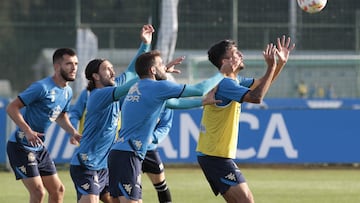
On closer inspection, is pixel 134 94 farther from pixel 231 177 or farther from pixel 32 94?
pixel 32 94

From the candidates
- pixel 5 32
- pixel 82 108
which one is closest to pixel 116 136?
pixel 82 108

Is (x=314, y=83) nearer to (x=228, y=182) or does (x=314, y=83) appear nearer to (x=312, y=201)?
(x=312, y=201)

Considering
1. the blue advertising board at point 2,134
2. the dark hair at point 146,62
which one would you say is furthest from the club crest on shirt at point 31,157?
the blue advertising board at point 2,134

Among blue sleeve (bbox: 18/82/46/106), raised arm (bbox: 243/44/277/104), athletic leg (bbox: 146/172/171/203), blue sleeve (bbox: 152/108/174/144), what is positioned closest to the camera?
raised arm (bbox: 243/44/277/104)

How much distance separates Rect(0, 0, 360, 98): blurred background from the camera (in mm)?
23797

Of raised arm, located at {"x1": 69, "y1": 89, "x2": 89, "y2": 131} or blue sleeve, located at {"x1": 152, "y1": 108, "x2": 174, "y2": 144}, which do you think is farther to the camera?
raised arm, located at {"x1": 69, "y1": 89, "x2": 89, "y2": 131}

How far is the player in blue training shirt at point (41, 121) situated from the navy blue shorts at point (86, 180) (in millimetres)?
672

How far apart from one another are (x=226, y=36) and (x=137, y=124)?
14.1 meters

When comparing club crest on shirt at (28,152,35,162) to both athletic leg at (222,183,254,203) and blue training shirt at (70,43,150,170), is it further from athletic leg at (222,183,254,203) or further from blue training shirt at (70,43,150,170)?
athletic leg at (222,183,254,203)

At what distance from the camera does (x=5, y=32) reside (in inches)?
1073

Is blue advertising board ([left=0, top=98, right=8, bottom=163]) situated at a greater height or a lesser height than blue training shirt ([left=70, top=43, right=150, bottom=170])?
lesser

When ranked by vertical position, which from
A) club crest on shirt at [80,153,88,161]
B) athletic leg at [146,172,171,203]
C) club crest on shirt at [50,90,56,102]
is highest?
club crest on shirt at [50,90,56,102]

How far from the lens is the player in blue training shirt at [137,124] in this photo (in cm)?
1017

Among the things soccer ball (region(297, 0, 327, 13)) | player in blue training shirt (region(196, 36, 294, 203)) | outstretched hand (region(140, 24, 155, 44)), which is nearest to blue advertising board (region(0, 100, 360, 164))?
soccer ball (region(297, 0, 327, 13))
